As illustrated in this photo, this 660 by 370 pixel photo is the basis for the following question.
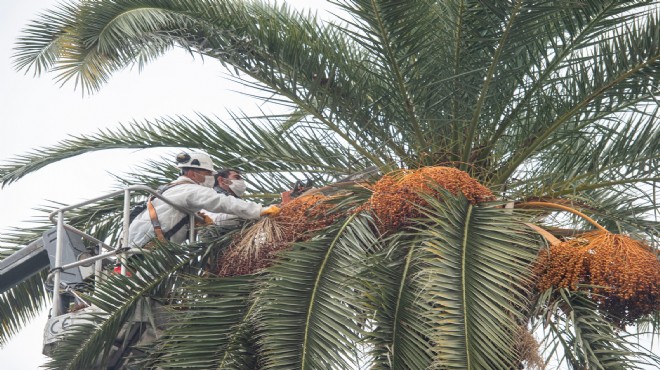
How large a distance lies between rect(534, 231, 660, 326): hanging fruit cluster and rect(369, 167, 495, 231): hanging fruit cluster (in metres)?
0.86

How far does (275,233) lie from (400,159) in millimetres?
1631

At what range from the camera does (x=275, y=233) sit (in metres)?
11.5

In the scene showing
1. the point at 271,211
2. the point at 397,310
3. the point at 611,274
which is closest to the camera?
the point at 397,310

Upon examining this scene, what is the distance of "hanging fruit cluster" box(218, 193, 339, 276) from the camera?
1139 centimetres

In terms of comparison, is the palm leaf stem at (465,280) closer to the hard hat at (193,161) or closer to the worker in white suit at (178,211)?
the worker in white suit at (178,211)

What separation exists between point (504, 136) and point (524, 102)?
37 cm

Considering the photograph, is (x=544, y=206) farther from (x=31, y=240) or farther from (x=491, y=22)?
(x=31, y=240)

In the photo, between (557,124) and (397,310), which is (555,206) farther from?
(397,310)

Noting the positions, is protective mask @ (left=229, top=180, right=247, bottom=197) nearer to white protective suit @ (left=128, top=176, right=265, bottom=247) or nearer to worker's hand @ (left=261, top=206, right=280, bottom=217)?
white protective suit @ (left=128, top=176, right=265, bottom=247)

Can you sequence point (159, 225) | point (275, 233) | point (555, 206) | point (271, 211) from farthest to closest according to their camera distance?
point (159, 225) < point (271, 211) < point (275, 233) < point (555, 206)

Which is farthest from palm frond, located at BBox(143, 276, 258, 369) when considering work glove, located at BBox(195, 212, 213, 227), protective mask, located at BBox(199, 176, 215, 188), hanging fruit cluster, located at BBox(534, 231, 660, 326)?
hanging fruit cluster, located at BBox(534, 231, 660, 326)

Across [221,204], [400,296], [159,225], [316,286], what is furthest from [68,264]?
[400,296]

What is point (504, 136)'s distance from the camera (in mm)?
12383

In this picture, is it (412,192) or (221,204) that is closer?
(412,192)
